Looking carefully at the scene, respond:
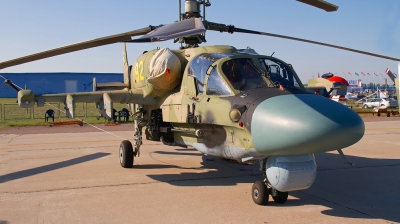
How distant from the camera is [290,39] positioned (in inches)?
342

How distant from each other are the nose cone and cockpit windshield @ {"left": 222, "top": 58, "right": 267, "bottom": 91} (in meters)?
0.98

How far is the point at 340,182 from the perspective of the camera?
27.2 ft

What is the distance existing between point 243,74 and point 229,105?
0.77m

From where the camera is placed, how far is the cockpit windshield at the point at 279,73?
22.7ft

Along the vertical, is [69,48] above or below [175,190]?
above

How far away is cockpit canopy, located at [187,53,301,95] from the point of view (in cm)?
682

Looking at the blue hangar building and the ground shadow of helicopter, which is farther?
the blue hangar building

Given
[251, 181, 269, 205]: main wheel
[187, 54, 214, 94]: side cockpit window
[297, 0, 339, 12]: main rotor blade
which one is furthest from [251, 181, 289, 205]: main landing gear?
[297, 0, 339, 12]: main rotor blade

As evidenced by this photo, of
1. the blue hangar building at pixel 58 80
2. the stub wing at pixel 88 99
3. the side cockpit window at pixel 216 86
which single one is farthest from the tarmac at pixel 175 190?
the blue hangar building at pixel 58 80

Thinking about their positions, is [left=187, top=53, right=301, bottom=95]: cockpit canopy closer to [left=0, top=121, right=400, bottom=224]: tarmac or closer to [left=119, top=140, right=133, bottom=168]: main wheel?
[left=0, top=121, right=400, bottom=224]: tarmac

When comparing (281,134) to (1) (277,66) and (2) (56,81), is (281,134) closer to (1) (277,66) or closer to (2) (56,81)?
(1) (277,66)

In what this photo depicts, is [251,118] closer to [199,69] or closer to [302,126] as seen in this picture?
[302,126]

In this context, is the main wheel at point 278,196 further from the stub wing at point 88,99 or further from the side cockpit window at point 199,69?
the stub wing at point 88,99

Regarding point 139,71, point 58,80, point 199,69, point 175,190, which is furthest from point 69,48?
point 58,80
